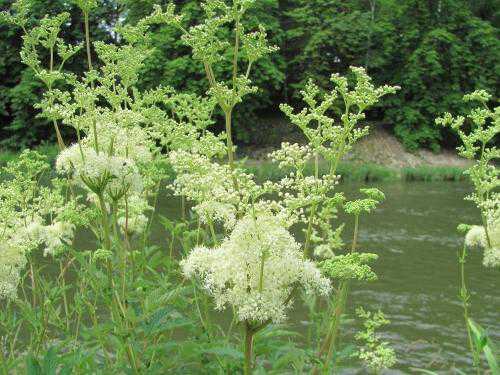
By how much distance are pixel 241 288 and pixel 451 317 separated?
299 inches

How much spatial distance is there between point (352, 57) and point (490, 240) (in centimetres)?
3615

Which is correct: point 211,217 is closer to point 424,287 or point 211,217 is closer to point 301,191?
point 301,191

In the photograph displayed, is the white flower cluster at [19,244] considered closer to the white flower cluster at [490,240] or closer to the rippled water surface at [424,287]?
the white flower cluster at [490,240]

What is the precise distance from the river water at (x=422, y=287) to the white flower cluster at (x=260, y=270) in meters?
2.06

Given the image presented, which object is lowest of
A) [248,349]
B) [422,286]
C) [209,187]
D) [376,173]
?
[376,173]

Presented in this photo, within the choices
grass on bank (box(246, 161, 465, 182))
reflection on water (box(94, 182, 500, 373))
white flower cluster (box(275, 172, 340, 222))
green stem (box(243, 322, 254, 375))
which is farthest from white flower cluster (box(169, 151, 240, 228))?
grass on bank (box(246, 161, 465, 182))

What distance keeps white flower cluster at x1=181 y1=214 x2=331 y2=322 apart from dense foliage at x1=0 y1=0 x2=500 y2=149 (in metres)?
31.2

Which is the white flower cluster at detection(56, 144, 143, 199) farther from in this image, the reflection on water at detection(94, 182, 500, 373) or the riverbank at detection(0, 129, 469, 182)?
the riverbank at detection(0, 129, 469, 182)

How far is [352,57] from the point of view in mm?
38906

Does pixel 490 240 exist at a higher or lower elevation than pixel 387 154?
higher

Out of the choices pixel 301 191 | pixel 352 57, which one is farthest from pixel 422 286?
pixel 352 57

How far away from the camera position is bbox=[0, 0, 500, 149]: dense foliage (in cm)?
3484

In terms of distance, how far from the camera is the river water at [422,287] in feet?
26.8

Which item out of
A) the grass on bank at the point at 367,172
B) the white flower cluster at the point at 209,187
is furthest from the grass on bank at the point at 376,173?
the white flower cluster at the point at 209,187
